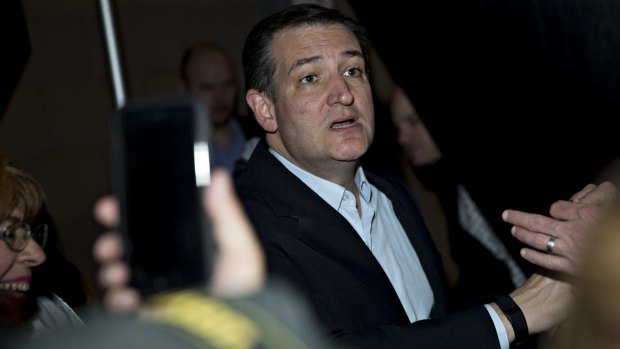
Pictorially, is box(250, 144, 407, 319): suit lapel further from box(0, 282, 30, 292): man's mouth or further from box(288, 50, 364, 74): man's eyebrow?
box(0, 282, 30, 292): man's mouth

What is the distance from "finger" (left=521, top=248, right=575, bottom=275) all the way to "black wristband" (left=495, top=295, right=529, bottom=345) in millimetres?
107

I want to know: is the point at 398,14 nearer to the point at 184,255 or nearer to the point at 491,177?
the point at 491,177

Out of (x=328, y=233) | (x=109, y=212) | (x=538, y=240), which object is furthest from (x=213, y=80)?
(x=109, y=212)

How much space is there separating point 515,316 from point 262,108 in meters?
0.80

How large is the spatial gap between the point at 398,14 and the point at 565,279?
1372 mm

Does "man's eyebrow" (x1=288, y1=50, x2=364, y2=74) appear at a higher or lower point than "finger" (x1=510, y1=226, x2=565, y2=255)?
higher

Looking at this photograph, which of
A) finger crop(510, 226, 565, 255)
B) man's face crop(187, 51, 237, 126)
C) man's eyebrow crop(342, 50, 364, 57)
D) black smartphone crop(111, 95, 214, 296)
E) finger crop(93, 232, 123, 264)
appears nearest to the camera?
black smartphone crop(111, 95, 214, 296)

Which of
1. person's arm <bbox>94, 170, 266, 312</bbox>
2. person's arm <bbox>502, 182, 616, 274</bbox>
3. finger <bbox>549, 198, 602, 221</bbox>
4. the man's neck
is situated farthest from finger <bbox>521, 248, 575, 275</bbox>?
the man's neck

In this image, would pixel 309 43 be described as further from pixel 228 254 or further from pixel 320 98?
pixel 228 254

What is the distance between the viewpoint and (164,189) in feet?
3.41

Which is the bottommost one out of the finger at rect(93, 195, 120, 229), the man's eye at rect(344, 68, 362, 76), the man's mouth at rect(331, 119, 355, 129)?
the man's mouth at rect(331, 119, 355, 129)

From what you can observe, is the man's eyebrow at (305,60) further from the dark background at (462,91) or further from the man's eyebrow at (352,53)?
the dark background at (462,91)

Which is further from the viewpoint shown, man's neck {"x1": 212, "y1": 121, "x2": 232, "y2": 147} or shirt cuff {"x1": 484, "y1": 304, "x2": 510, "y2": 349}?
man's neck {"x1": 212, "y1": 121, "x2": 232, "y2": 147}

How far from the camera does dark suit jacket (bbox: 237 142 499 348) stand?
6.35 feet
